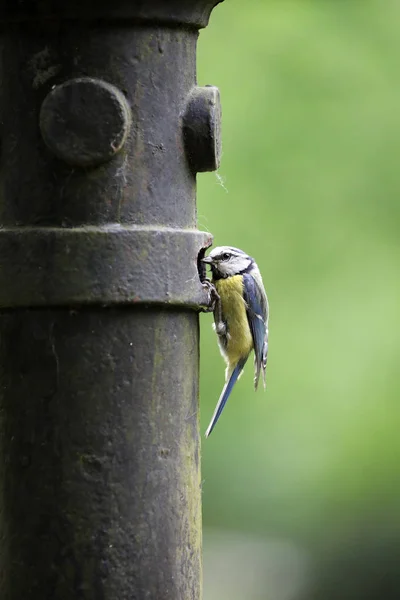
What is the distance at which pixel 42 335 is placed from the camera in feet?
7.94

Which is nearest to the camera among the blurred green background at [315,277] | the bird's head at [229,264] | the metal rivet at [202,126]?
the metal rivet at [202,126]

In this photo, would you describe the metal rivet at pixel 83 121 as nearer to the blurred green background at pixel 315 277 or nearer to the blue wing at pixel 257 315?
the blue wing at pixel 257 315

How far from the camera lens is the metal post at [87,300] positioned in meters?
2.39

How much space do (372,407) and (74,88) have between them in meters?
3.43

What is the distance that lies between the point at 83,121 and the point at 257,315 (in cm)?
192

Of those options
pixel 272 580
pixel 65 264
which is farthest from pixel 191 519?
pixel 272 580

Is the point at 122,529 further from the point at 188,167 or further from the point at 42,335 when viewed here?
the point at 188,167

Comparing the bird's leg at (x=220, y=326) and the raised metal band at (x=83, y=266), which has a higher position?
the raised metal band at (x=83, y=266)

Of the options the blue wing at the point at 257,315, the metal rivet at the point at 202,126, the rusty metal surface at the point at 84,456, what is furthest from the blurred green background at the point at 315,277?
the rusty metal surface at the point at 84,456

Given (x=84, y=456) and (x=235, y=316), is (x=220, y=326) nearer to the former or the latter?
(x=235, y=316)

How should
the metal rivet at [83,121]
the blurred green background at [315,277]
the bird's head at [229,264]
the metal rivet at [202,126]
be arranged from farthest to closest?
the blurred green background at [315,277] < the bird's head at [229,264] < the metal rivet at [202,126] < the metal rivet at [83,121]

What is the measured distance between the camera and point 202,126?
253 centimetres

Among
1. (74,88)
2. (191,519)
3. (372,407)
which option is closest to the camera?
(74,88)

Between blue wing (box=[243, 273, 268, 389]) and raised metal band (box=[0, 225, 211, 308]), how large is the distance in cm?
174
